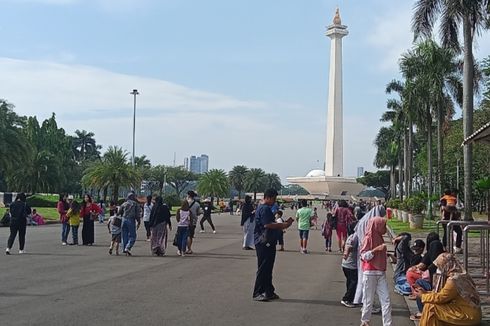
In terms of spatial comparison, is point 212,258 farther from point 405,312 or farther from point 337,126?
point 337,126

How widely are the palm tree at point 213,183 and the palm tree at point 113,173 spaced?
118ft

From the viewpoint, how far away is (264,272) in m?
10.6

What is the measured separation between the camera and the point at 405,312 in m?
9.98

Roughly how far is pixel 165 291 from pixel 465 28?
18.4 metres

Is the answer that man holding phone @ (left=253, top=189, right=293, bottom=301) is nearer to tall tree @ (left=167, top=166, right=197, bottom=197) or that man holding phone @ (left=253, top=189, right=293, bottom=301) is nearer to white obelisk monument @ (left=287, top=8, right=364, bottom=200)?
white obelisk monument @ (left=287, top=8, right=364, bottom=200)

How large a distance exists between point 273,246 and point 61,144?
9097 cm

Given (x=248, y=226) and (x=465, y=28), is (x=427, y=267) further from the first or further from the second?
(x=465, y=28)

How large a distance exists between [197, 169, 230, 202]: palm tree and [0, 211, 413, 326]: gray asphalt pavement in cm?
7883

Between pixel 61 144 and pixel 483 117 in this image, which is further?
pixel 61 144

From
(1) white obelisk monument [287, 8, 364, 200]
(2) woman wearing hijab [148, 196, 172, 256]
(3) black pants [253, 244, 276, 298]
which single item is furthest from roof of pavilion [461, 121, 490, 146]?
(1) white obelisk monument [287, 8, 364, 200]

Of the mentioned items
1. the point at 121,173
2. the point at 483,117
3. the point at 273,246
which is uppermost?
the point at 483,117

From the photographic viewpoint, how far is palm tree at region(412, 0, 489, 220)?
24.5 metres

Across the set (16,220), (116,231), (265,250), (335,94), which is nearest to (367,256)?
(265,250)

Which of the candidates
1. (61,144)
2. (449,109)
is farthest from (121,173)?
(61,144)
